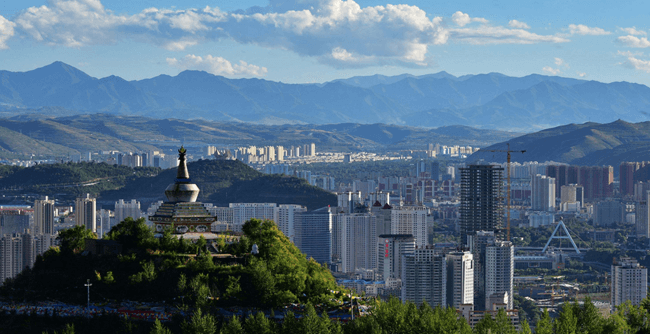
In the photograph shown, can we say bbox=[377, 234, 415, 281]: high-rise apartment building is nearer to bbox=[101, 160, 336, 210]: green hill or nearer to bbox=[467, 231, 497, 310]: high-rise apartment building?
bbox=[467, 231, 497, 310]: high-rise apartment building

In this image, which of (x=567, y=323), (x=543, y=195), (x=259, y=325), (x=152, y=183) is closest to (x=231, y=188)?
(x=152, y=183)

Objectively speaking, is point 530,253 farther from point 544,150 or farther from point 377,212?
point 544,150

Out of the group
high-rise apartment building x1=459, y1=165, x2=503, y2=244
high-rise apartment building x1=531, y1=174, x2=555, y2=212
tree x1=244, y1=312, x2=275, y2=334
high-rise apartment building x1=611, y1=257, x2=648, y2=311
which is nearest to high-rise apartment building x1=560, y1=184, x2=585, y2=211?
high-rise apartment building x1=531, y1=174, x2=555, y2=212

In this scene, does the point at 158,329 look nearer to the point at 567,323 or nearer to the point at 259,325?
the point at 259,325

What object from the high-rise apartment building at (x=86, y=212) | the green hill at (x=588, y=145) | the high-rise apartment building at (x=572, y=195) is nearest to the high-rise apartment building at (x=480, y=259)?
the high-rise apartment building at (x=86, y=212)

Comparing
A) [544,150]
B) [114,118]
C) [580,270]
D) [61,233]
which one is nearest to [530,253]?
[580,270]

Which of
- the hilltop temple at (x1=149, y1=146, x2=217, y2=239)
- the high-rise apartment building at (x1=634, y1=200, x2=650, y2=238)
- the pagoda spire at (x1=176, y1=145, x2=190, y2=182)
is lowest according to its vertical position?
the high-rise apartment building at (x1=634, y1=200, x2=650, y2=238)
